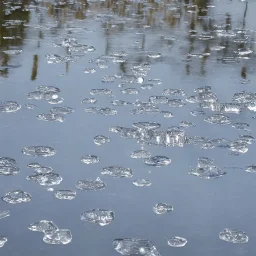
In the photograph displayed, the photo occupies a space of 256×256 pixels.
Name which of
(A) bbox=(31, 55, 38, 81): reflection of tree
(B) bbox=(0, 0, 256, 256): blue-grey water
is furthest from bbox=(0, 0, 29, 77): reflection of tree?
(A) bbox=(31, 55, 38, 81): reflection of tree

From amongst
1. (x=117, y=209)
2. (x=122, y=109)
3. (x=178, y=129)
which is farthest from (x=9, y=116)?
(x=117, y=209)

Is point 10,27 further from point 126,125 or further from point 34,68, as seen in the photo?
point 126,125

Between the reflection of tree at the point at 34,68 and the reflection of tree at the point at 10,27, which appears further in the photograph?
the reflection of tree at the point at 10,27

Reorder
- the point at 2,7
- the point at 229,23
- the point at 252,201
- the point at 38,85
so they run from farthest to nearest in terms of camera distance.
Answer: the point at 2,7
the point at 229,23
the point at 38,85
the point at 252,201

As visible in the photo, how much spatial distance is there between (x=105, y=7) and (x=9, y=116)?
7.56m

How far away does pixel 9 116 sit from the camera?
6461 mm

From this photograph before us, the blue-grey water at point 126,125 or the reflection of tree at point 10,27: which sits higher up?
the reflection of tree at point 10,27

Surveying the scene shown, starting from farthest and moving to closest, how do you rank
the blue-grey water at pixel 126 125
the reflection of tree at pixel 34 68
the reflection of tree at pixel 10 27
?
the reflection of tree at pixel 10 27, the reflection of tree at pixel 34 68, the blue-grey water at pixel 126 125

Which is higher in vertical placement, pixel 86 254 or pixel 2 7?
pixel 2 7

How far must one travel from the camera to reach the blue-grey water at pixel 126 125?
4.33 m

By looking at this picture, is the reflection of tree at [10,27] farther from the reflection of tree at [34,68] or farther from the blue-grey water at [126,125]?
the reflection of tree at [34,68]

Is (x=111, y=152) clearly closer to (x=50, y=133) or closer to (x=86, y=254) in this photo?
(x=50, y=133)

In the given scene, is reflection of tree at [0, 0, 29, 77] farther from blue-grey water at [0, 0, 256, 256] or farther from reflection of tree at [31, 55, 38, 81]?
reflection of tree at [31, 55, 38, 81]

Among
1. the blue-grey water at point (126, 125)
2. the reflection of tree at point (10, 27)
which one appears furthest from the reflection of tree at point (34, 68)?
the reflection of tree at point (10, 27)
